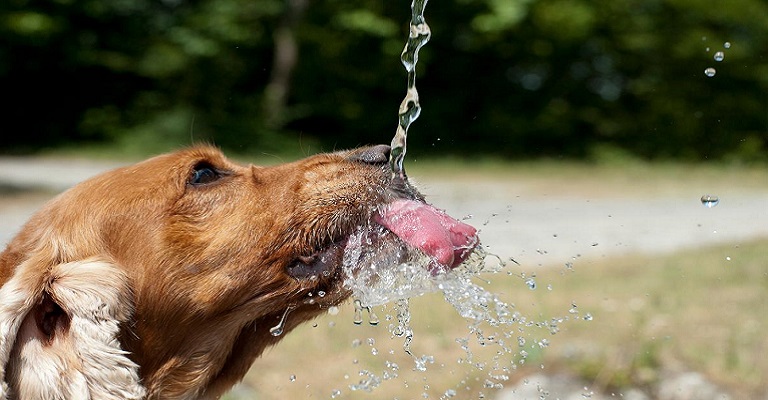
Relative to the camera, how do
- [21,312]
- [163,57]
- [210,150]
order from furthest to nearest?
[163,57] → [210,150] → [21,312]

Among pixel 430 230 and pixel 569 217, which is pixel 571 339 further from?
pixel 569 217

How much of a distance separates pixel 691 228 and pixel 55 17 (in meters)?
17.9

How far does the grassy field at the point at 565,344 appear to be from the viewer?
17.6ft

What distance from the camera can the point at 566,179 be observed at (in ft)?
56.1

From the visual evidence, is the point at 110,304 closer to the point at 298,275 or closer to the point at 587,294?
the point at 298,275

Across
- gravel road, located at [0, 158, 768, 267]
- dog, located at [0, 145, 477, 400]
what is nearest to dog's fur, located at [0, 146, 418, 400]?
dog, located at [0, 145, 477, 400]

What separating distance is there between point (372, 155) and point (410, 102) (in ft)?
1.36

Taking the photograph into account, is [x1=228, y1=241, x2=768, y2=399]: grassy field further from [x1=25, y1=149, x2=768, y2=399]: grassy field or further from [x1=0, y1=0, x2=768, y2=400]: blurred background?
[x1=0, y1=0, x2=768, y2=400]: blurred background

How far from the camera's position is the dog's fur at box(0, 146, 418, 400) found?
3443 mm

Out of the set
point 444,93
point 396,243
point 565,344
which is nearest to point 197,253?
point 396,243

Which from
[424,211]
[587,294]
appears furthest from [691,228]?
[424,211]

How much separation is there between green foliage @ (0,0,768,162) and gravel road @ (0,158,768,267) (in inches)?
278

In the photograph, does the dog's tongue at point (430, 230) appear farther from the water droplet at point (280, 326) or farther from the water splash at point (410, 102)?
the water droplet at point (280, 326)

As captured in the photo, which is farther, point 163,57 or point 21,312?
point 163,57
